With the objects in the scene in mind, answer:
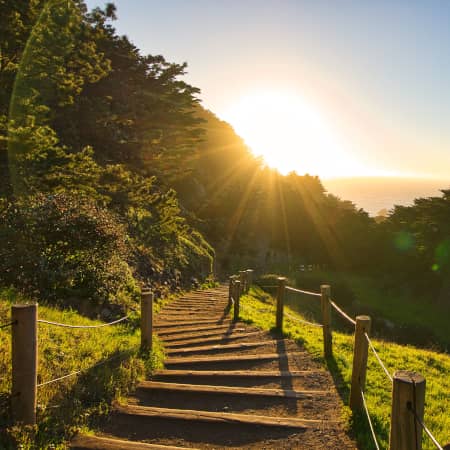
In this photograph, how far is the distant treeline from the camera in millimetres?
9172

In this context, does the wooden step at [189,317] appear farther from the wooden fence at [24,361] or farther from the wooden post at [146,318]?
the wooden fence at [24,361]

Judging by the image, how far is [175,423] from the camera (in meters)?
4.64

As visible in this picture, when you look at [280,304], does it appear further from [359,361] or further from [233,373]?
[359,361]

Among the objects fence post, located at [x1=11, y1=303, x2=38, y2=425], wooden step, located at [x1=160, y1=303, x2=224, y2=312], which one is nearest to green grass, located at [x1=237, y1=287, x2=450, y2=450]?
wooden step, located at [x1=160, y1=303, x2=224, y2=312]

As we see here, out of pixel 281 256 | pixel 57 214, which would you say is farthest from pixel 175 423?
pixel 281 256

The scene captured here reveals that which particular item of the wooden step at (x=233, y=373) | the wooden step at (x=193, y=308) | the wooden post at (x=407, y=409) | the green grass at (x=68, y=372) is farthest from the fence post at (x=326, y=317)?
the wooden step at (x=193, y=308)

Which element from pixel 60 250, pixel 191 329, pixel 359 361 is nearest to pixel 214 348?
pixel 191 329

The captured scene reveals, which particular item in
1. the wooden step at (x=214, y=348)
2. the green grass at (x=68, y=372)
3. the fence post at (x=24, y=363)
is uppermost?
the fence post at (x=24, y=363)

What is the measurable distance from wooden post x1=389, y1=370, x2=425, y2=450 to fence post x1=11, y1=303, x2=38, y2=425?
11.2ft

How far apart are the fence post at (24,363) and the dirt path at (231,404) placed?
68 cm

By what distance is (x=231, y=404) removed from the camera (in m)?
5.17

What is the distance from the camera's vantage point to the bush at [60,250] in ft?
27.4

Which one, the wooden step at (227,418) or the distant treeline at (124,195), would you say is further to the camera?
the distant treeline at (124,195)

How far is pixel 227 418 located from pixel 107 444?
1455 mm
